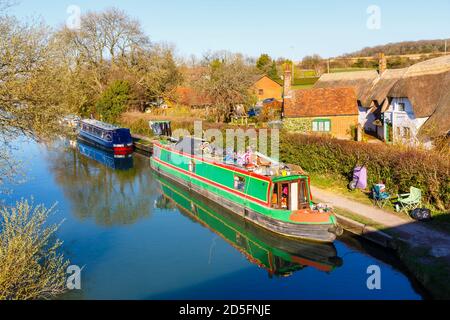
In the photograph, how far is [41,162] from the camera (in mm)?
25406

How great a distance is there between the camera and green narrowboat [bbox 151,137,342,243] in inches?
468

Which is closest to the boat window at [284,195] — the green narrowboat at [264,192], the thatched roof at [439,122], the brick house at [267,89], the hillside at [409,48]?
the green narrowboat at [264,192]

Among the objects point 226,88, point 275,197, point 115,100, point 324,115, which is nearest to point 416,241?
point 275,197

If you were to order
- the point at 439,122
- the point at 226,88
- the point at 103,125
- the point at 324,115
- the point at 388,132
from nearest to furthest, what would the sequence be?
the point at 439,122, the point at 388,132, the point at 324,115, the point at 226,88, the point at 103,125

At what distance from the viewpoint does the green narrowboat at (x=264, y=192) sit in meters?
11.9

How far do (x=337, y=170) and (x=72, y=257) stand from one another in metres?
10.2

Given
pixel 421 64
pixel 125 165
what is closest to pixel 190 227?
pixel 125 165

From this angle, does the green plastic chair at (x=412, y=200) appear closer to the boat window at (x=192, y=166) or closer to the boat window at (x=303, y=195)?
the boat window at (x=303, y=195)

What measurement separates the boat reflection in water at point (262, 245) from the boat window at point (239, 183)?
113cm

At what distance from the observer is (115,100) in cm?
3681

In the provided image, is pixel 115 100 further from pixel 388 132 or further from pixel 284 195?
pixel 284 195

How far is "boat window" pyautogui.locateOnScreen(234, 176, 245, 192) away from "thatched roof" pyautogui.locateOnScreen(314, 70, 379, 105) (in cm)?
1601

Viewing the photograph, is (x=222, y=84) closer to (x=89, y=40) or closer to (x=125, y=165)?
(x=125, y=165)

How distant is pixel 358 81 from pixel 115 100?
20580 mm
